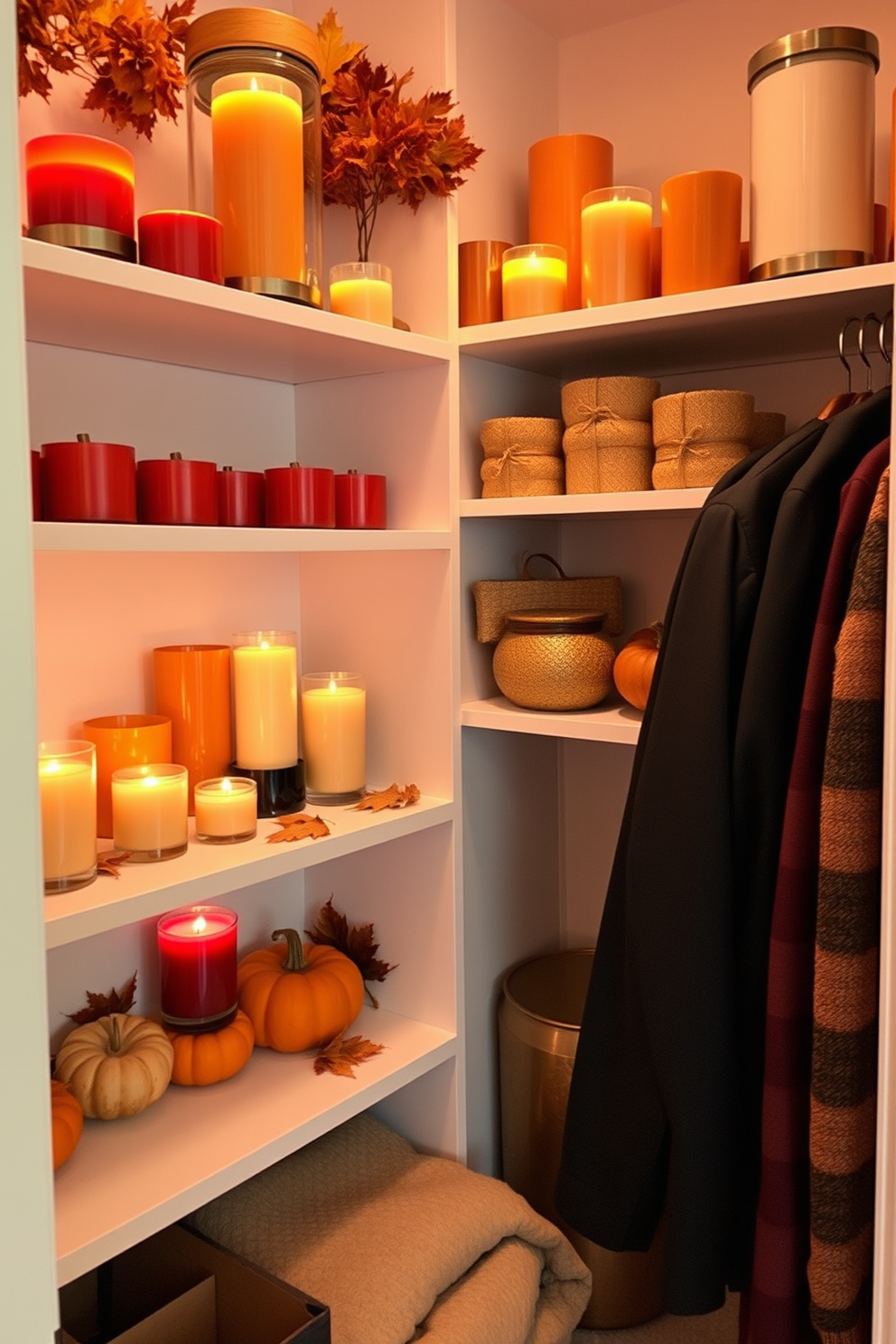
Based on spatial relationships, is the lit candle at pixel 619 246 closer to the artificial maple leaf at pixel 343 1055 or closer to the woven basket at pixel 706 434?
the woven basket at pixel 706 434

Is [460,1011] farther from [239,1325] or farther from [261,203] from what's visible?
[261,203]

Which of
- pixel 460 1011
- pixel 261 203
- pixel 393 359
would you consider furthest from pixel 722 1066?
pixel 261 203

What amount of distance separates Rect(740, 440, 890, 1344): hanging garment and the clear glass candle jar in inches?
26.9

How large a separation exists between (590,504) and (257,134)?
0.58 m

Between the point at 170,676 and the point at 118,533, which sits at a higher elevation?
the point at 118,533

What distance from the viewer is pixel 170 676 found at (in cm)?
136

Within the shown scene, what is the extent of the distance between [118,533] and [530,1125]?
1.08 m

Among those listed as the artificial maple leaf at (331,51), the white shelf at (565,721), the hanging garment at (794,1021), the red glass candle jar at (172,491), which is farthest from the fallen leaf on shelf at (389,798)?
the artificial maple leaf at (331,51)

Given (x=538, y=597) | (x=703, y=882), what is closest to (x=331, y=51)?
(x=538, y=597)

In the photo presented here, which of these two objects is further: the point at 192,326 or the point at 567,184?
the point at 567,184

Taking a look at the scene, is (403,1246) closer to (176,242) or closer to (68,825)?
(68,825)

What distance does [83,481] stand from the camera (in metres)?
1.06

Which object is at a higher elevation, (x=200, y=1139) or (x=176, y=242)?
(x=176, y=242)

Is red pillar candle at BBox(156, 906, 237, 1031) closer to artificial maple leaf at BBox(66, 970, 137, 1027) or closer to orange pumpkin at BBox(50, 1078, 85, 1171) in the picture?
artificial maple leaf at BBox(66, 970, 137, 1027)
